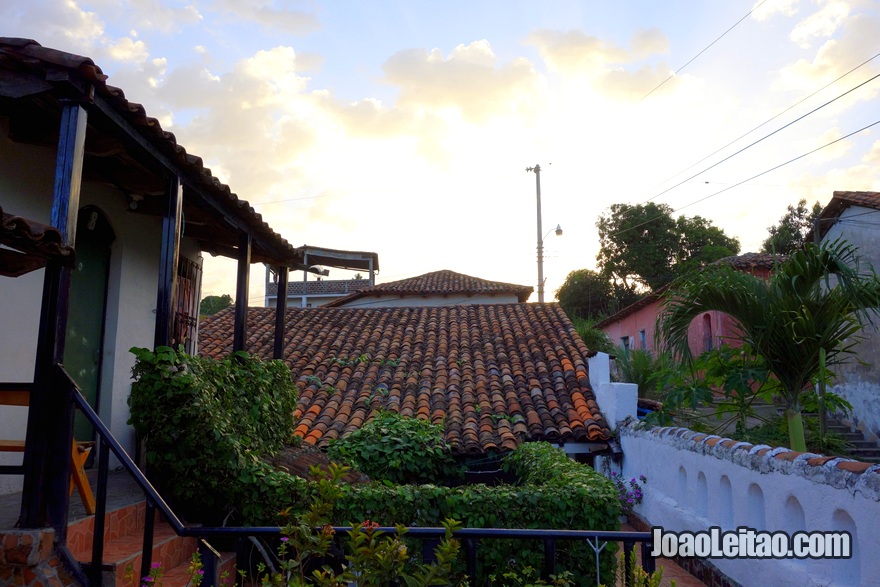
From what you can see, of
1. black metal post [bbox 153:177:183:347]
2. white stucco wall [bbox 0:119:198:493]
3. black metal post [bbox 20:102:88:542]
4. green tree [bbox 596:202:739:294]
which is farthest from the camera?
green tree [bbox 596:202:739:294]

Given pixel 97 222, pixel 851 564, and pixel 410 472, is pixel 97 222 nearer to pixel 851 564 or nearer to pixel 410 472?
pixel 410 472

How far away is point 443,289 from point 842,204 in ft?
40.6

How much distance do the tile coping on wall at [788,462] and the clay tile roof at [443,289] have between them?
15.2 m

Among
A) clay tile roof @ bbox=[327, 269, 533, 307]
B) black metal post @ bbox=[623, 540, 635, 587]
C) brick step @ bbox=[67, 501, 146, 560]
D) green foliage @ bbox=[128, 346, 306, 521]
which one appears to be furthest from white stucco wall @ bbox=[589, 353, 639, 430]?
clay tile roof @ bbox=[327, 269, 533, 307]

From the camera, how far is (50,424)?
351cm

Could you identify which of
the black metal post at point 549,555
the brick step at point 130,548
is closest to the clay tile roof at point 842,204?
the black metal post at point 549,555

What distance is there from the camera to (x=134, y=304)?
694 centimetres

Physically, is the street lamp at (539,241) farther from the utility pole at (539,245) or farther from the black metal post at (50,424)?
the black metal post at (50,424)

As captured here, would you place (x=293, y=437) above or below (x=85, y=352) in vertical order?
below

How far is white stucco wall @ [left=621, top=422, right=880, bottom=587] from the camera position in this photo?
3.80 meters

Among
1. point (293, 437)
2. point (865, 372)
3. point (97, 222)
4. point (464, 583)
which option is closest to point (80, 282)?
point (97, 222)

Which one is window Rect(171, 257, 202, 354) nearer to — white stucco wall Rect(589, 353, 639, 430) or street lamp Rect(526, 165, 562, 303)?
white stucco wall Rect(589, 353, 639, 430)

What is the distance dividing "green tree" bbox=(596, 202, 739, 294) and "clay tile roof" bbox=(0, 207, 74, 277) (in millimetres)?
31122

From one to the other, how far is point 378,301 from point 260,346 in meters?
10.6
